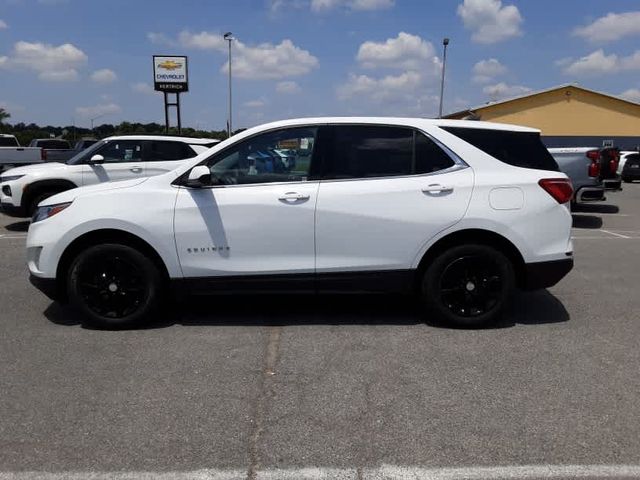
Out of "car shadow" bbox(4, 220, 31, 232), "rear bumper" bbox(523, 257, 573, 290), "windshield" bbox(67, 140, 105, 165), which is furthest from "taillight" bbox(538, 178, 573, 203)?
"car shadow" bbox(4, 220, 31, 232)

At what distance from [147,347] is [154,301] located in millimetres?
469

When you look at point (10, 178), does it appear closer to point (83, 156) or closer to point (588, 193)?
point (83, 156)

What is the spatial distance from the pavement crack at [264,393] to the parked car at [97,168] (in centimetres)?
705

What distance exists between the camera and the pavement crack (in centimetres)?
304

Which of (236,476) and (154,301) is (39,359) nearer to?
(154,301)

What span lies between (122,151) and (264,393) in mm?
8540

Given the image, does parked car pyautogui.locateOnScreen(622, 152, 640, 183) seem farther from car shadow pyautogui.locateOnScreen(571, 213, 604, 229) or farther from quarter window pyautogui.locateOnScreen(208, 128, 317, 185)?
quarter window pyautogui.locateOnScreen(208, 128, 317, 185)

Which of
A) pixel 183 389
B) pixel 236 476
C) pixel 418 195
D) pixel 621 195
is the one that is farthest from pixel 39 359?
pixel 621 195

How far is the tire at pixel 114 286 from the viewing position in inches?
195

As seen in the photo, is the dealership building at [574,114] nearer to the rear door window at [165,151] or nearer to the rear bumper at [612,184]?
the rear bumper at [612,184]

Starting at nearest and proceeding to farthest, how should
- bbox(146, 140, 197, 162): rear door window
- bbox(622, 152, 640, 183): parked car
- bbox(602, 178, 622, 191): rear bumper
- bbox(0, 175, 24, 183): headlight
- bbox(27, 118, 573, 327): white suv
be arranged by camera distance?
1. bbox(27, 118, 573, 327): white suv
2. bbox(0, 175, 24, 183): headlight
3. bbox(146, 140, 197, 162): rear door window
4. bbox(602, 178, 622, 191): rear bumper
5. bbox(622, 152, 640, 183): parked car

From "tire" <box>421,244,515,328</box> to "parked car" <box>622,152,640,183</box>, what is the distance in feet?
80.0

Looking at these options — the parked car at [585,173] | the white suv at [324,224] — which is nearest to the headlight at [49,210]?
the white suv at [324,224]

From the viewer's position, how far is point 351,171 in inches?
197
